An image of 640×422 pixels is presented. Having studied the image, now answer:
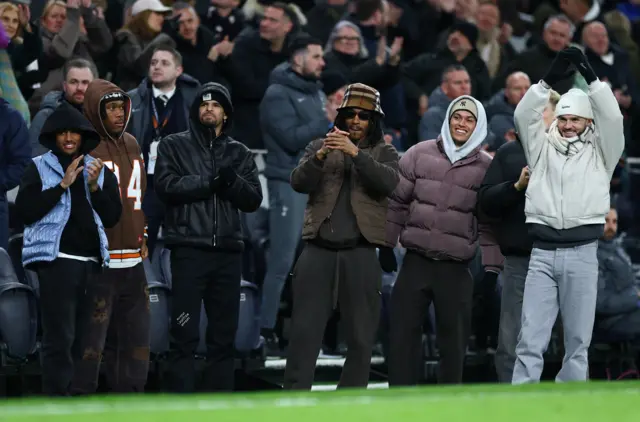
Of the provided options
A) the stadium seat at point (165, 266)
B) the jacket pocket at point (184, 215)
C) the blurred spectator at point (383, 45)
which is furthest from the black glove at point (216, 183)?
the blurred spectator at point (383, 45)

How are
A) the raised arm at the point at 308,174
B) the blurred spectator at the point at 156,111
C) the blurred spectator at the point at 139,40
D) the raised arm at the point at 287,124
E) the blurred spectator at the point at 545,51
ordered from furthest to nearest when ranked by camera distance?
1. the blurred spectator at the point at 545,51
2. the blurred spectator at the point at 139,40
3. the raised arm at the point at 287,124
4. the blurred spectator at the point at 156,111
5. the raised arm at the point at 308,174

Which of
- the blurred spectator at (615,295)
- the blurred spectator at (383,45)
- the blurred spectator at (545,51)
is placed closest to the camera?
the blurred spectator at (615,295)

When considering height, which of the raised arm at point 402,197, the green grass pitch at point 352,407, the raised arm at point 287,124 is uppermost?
the raised arm at point 287,124

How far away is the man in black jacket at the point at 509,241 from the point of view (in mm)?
9406

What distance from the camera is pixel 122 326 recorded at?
9.34 metres

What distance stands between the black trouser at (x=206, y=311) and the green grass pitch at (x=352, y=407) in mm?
2352

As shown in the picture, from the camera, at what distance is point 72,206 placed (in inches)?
356

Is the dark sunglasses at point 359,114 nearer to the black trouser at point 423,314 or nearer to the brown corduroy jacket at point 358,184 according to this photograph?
the brown corduroy jacket at point 358,184

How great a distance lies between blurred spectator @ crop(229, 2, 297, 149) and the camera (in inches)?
481

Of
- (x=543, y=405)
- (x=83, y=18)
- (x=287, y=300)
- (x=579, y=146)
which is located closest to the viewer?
(x=543, y=405)

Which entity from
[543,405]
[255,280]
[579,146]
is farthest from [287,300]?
[543,405]

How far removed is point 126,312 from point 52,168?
1101 millimetres

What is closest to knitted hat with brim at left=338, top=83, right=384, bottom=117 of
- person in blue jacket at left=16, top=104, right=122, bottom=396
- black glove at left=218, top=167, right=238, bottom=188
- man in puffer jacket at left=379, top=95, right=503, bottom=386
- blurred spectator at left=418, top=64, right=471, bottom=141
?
man in puffer jacket at left=379, top=95, right=503, bottom=386

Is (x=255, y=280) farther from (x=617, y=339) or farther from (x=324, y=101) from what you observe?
(x=617, y=339)
